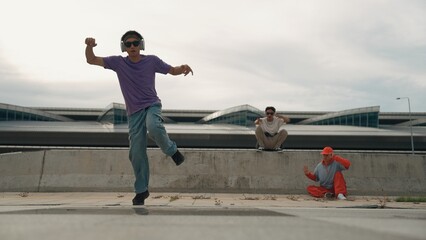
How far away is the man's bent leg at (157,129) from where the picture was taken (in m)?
4.17

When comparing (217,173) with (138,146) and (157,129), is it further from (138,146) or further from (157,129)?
(157,129)

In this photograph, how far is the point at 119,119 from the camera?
47.6m

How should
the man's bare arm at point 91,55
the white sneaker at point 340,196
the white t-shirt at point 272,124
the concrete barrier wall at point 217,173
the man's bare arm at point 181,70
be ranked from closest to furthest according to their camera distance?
the man's bare arm at point 91,55
the man's bare arm at point 181,70
the white sneaker at point 340,196
the concrete barrier wall at point 217,173
the white t-shirt at point 272,124

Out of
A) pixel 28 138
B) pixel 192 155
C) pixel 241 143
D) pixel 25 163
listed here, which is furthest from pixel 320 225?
pixel 28 138

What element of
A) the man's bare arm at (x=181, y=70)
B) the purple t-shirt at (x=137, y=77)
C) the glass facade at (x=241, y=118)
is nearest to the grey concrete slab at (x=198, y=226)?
the purple t-shirt at (x=137, y=77)

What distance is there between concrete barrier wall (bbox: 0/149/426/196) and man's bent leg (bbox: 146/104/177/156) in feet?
10.4

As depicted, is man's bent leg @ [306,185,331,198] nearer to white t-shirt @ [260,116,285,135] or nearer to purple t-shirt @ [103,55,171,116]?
white t-shirt @ [260,116,285,135]

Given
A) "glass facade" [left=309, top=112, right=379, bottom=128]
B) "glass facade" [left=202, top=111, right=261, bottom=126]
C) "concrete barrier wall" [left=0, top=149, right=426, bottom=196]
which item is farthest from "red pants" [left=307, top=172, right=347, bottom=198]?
"glass facade" [left=309, top=112, right=379, bottom=128]

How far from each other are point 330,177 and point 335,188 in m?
0.23

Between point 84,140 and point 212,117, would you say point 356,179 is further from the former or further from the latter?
point 212,117

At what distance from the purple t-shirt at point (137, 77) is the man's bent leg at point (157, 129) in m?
0.12

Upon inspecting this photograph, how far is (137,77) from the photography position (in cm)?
443

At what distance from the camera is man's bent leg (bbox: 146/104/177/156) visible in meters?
4.17

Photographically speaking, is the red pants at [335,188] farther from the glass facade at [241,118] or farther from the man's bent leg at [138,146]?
the glass facade at [241,118]
